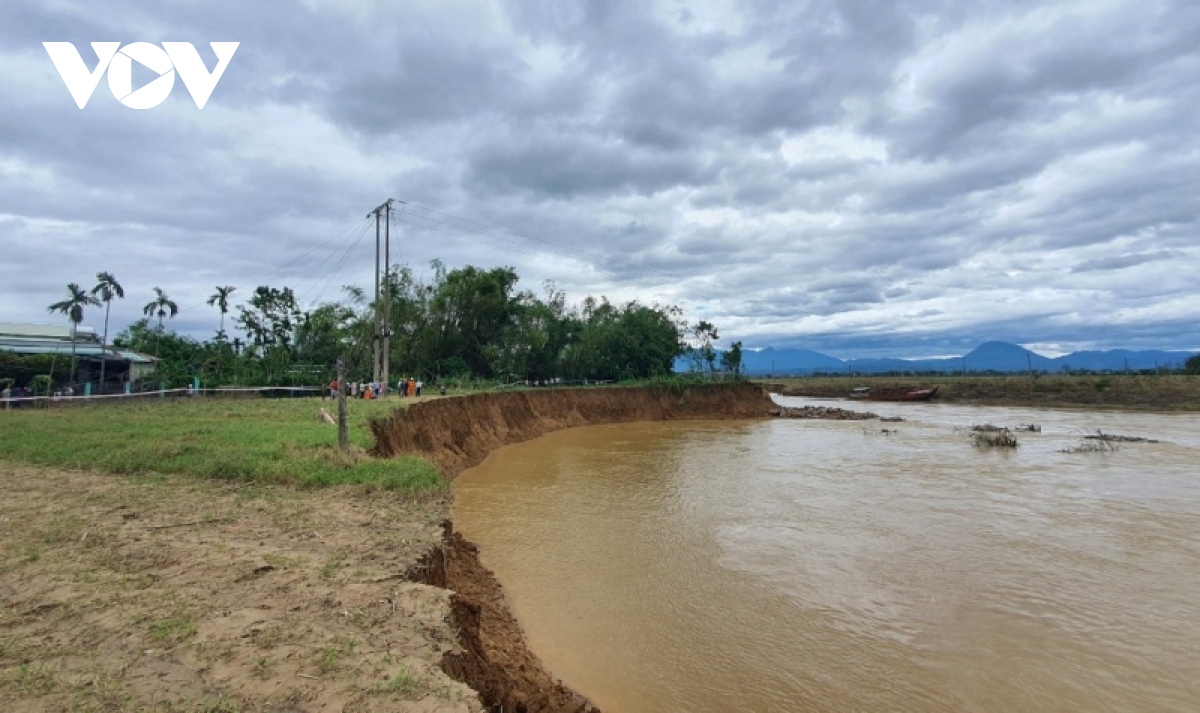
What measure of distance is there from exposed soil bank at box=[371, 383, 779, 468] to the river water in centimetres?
247

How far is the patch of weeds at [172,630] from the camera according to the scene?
416 cm

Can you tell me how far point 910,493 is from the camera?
15195 mm

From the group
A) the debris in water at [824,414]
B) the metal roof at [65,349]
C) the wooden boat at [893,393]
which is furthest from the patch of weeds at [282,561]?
the wooden boat at [893,393]

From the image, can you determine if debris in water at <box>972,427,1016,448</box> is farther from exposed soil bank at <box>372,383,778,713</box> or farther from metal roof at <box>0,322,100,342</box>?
metal roof at <box>0,322,100,342</box>

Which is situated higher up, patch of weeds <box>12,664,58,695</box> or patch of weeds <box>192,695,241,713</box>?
patch of weeds <box>12,664,58,695</box>

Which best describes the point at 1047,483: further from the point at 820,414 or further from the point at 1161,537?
the point at 820,414

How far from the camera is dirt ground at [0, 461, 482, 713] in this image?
358cm

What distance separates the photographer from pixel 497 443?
25734 millimetres

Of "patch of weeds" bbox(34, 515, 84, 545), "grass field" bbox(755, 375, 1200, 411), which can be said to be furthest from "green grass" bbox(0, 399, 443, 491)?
"grass field" bbox(755, 375, 1200, 411)

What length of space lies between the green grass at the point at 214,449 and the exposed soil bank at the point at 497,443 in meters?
1.79

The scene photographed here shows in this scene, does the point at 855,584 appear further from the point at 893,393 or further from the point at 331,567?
the point at 893,393

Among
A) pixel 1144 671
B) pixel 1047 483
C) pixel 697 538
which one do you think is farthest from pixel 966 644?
pixel 1047 483

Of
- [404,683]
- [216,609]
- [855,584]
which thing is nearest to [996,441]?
[855,584]

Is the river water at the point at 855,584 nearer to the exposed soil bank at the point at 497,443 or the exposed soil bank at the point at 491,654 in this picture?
the exposed soil bank at the point at 491,654
